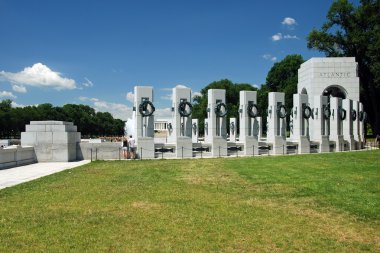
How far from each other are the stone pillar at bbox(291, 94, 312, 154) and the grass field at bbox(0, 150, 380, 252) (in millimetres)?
18546

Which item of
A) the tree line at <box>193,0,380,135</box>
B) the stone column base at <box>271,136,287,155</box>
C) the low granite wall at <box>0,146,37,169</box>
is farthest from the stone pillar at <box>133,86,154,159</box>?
the tree line at <box>193,0,380,135</box>

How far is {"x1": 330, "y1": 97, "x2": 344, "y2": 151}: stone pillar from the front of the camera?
37.7 metres

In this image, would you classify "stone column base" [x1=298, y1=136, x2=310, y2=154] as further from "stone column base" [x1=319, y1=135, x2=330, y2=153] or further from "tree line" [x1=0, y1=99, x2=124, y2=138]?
"tree line" [x1=0, y1=99, x2=124, y2=138]

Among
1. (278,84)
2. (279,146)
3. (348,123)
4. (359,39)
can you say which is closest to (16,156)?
(279,146)

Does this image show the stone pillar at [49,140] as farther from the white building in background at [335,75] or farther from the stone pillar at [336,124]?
the white building in background at [335,75]

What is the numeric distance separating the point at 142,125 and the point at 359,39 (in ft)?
121

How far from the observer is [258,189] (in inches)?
526

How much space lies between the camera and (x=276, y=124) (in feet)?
113

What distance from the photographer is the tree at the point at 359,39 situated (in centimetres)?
5159

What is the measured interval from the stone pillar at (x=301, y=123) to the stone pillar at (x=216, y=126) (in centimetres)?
800

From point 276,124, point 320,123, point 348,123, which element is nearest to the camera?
point 276,124

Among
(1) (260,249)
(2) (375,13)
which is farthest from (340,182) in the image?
(2) (375,13)

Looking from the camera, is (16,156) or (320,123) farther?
(320,123)

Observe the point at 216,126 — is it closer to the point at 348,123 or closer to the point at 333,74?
the point at 348,123
